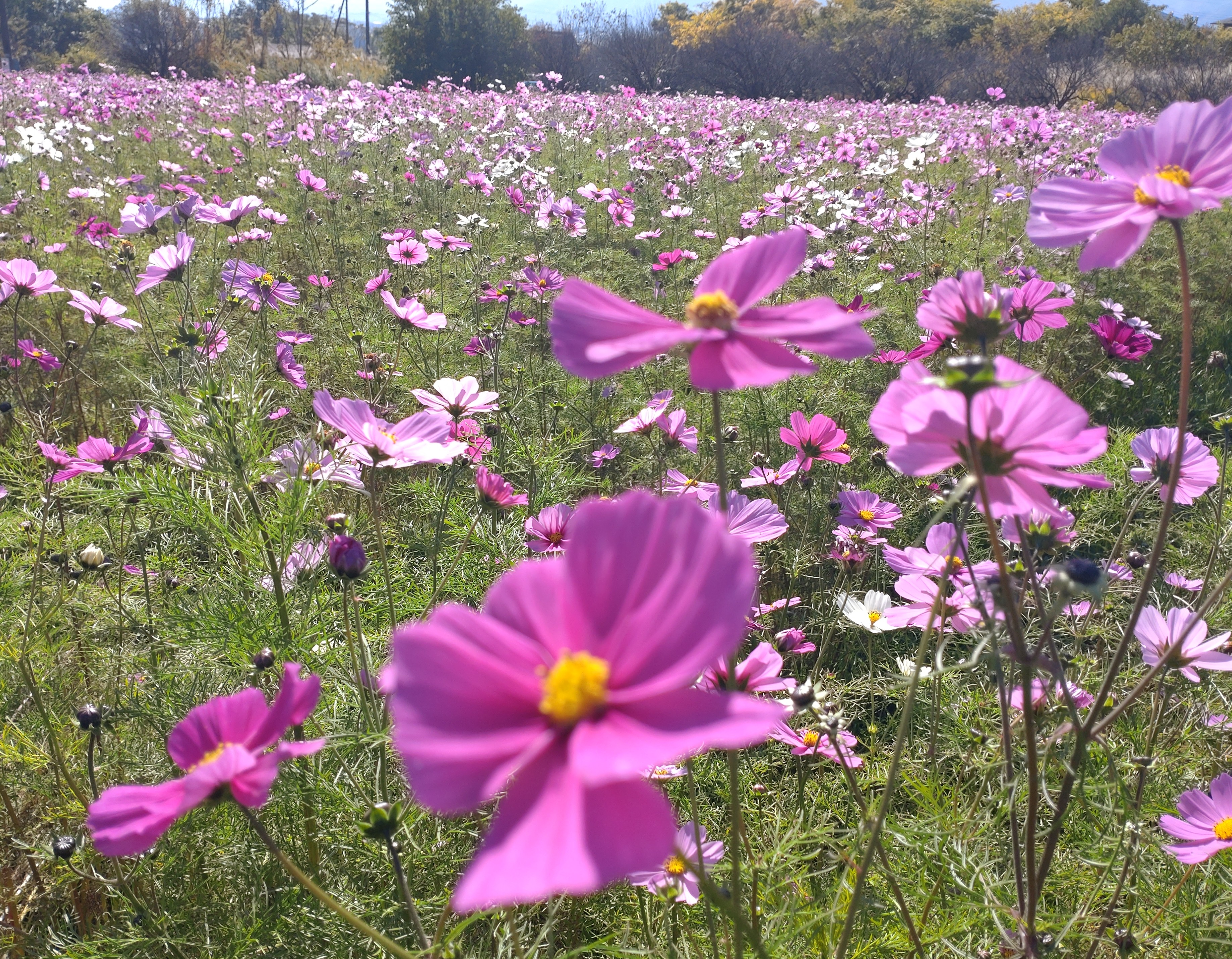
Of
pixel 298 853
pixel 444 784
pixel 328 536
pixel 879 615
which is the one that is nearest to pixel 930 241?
pixel 879 615

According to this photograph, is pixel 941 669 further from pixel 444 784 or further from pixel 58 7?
pixel 58 7

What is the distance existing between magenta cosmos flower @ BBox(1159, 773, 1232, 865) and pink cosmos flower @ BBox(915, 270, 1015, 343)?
77 centimetres

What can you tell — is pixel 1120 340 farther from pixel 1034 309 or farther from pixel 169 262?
pixel 169 262

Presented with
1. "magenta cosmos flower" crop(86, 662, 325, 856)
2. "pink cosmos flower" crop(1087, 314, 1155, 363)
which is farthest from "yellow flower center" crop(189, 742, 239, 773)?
"pink cosmos flower" crop(1087, 314, 1155, 363)

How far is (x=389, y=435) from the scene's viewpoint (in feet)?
3.22

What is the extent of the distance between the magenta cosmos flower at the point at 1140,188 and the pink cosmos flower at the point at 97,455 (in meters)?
1.45

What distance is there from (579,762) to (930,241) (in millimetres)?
4657

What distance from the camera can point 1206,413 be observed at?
3.08 m

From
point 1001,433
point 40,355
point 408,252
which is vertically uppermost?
point 408,252

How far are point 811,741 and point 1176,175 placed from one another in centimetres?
94

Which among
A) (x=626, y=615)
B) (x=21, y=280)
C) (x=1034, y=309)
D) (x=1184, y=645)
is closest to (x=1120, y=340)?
(x=1034, y=309)

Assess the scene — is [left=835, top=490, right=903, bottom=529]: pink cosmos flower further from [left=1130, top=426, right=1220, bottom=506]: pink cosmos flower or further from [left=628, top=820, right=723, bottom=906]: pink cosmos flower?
[left=628, top=820, right=723, bottom=906]: pink cosmos flower

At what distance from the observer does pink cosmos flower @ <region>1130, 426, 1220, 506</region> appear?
100 cm

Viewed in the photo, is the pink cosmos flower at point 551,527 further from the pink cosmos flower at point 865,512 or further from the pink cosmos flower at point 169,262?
the pink cosmos flower at point 169,262
